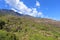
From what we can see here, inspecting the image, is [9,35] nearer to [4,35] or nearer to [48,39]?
[4,35]

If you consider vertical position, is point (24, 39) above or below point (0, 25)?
below

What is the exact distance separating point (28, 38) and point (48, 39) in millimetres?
18961

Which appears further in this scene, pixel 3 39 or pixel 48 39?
pixel 48 39

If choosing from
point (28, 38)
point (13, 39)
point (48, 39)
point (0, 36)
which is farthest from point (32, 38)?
point (0, 36)

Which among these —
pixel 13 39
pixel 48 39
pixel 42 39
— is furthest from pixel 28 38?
pixel 13 39

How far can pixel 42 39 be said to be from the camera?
124m

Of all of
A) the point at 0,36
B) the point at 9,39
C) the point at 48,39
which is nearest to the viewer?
the point at 0,36

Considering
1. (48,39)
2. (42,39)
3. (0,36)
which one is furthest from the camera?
(48,39)

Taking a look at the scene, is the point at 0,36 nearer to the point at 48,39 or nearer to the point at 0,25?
the point at 0,25

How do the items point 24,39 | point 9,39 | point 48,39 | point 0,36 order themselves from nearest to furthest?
point 0,36 → point 9,39 → point 24,39 → point 48,39

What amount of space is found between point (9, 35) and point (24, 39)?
3833 cm

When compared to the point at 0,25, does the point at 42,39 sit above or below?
below

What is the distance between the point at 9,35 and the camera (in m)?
78.4

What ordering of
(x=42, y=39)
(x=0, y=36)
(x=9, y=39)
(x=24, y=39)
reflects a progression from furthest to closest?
(x=42, y=39) → (x=24, y=39) → (x=9, y=39) → (x=0, y=36)
